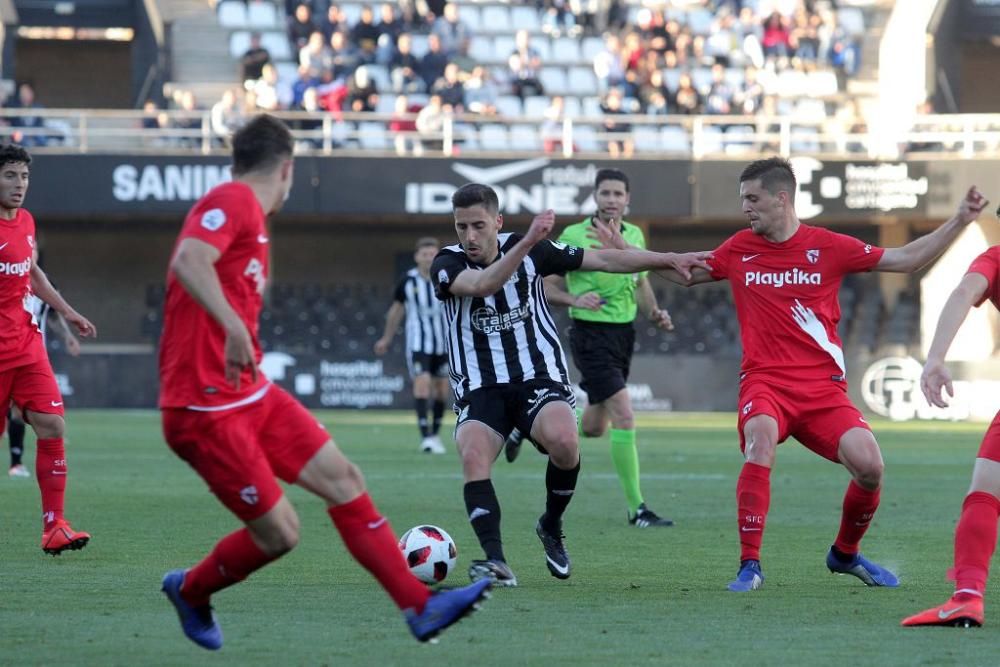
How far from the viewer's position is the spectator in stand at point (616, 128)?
26.9 metres

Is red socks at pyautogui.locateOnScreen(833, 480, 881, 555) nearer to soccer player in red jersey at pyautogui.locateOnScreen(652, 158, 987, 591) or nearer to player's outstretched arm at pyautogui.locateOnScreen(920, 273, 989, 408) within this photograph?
soccer player in red jersey at pyautogui.locateOnScreen(652, 158, 987, 591)

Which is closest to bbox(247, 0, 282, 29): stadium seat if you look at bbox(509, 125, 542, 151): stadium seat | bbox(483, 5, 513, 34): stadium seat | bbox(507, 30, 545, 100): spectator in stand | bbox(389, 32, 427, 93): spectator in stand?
bbox(389, 32, 427, 93): spectator in stand

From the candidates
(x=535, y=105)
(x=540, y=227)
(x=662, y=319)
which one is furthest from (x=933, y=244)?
(x=535, y=105)

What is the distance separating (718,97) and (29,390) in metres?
21.5

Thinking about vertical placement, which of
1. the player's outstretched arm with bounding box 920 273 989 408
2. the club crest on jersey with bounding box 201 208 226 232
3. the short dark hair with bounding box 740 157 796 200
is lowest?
the player's outstretched arm with bounding box 920 273 989 408

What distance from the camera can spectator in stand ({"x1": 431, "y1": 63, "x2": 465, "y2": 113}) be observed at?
2884 cm

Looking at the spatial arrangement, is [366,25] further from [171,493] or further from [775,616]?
[775,616]

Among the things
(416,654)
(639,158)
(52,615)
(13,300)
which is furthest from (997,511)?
(639,158)

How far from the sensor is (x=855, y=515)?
25.7 feet

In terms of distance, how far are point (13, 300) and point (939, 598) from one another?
16.9 ft

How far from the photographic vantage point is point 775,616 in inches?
266

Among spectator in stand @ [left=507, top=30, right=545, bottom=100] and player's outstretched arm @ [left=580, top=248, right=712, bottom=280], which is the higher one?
spectator in stand @ [left=507, top=30, right=545, bottom=100]

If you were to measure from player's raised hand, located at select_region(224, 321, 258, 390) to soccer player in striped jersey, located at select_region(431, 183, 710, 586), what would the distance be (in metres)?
2.32

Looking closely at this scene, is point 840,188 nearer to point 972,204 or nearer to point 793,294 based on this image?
point 793,294
